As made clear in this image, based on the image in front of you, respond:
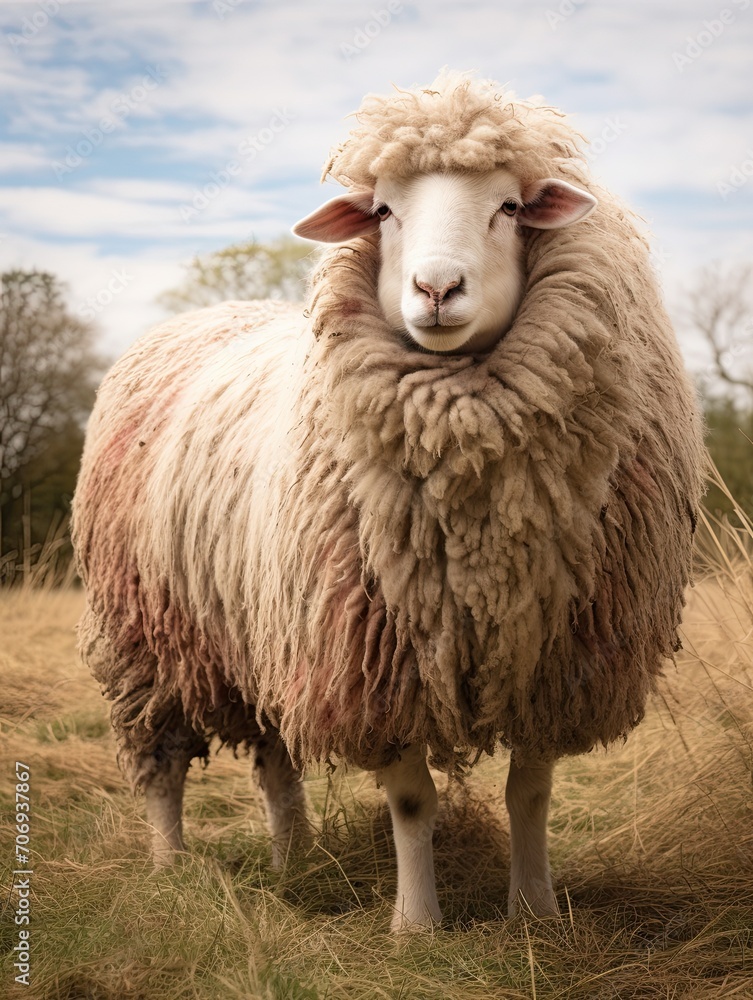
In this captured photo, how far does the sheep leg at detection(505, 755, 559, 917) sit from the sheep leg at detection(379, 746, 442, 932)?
24 centimetres

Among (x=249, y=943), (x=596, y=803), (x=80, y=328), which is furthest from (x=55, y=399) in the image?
(x=249, y=943)

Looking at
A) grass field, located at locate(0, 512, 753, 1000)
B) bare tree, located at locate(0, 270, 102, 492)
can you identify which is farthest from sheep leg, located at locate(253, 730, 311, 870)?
bare tree, located at locate(0, 270, 102, 492)

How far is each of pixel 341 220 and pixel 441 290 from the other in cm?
51

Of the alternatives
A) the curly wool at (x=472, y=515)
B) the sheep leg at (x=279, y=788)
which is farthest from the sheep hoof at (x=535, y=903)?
the sheep leg at (x=279, y=788)

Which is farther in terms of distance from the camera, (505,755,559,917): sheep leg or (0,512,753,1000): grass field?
(505,755,559,917): sheep leg

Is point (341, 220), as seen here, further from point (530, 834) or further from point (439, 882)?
point (439, 882)

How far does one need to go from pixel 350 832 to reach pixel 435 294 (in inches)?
83.4

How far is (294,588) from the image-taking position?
2764 mm

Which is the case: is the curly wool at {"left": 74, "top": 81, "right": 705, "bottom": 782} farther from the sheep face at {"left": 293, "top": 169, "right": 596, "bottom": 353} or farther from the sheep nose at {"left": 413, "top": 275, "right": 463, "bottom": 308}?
the sheep nose at {"left": 413, "top": 275, "right": 463, "bottom": 308}

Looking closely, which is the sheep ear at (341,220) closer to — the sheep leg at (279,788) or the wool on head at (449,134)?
the wool on head at (449,134)

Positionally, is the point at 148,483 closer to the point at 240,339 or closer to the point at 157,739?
the point at 240,339

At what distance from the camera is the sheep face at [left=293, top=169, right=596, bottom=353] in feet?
7.50

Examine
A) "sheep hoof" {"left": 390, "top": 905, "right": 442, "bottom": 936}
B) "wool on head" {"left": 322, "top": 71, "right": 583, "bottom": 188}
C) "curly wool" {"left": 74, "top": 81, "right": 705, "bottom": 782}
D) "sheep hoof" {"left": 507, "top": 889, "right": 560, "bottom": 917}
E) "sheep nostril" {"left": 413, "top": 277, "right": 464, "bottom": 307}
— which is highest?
"wool on head" {"left": 322, "top": 71, "right": 583, "bottom": 188}

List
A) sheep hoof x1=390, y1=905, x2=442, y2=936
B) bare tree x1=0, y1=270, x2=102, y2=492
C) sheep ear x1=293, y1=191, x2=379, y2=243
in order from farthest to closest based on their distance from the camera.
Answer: bare tree x1=0, y1=270, x2=102, y2=492
sheep hoof x1=390, y1=905, x2=442, y2=936
sheep ear x1=293, y1=191, x2=379, y2=243
